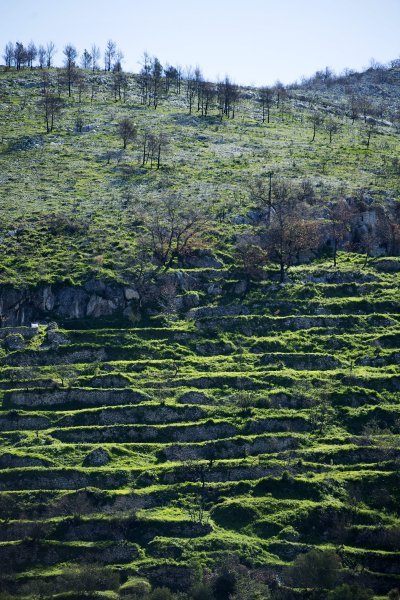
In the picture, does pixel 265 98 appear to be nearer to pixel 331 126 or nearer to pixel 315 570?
pixel 331 126

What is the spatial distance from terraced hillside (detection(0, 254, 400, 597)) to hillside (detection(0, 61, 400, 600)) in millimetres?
180

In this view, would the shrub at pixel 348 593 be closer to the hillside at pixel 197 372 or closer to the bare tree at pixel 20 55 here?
the hillside at pixel 197 372

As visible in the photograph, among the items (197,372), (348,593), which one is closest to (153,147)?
(197,372)

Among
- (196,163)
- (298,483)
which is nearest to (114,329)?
(298,483)

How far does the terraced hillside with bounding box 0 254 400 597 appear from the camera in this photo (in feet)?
183

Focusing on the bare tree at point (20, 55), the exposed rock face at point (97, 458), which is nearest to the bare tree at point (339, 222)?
the exposed rock face at point (97, 458)

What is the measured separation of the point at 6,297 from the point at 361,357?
42663 mm

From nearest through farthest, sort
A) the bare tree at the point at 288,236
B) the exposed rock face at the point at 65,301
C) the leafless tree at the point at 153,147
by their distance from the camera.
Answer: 1. the exposed rock face at the point at 65,301
2. the bare tree at the point at 288,236
3. the leafless tree at the point at 153,147

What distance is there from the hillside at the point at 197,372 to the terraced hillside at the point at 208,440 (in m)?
0.18

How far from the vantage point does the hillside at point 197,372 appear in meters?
55.5

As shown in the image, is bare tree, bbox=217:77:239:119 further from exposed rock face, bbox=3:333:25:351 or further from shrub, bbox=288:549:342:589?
shrub, bbox=288:549:342:589

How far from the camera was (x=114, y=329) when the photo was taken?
8244cm

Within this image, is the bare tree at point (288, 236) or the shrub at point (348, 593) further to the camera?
the bare tree at point (288, 236)

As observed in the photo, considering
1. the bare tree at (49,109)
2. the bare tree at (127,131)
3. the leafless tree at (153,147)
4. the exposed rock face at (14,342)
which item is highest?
the bare tree at (49,109)
